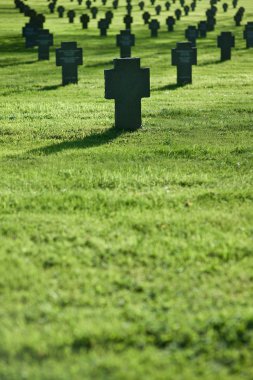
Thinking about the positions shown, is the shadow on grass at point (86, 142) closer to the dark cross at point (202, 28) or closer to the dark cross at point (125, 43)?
the dark cross at point (125, 43)

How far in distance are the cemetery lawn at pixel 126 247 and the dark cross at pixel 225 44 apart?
13881 mm

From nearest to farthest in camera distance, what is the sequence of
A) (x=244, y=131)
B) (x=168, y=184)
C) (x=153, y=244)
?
1. (x=153, y=244)
2. (x=168, y=184)
3. (x=244, y=131)

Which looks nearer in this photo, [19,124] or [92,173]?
[92,173]

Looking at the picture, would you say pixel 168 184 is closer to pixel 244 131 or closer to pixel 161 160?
pixel 161 160

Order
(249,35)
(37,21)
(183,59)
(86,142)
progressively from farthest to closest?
(37,21), (249,35), (183,59), (86,142)

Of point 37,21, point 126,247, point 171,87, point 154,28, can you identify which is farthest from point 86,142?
point 154,28

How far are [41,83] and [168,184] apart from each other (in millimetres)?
12820

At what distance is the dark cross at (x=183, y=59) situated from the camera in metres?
19.2

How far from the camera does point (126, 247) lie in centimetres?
604

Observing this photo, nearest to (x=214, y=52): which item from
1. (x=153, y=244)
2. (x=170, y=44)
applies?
(x=170, y=44)

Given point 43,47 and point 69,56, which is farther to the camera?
point 43,47

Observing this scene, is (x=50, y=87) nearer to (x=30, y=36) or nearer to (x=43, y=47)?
(x=43, y=47)

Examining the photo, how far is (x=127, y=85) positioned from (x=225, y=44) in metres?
16.7

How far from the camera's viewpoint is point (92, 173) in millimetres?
8766
